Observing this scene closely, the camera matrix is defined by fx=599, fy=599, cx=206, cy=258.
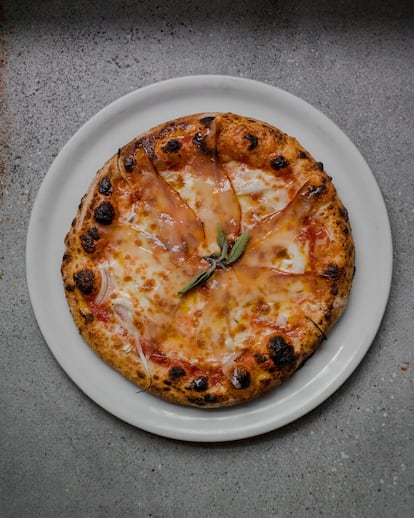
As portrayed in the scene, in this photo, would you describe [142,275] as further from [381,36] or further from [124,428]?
[381,36]

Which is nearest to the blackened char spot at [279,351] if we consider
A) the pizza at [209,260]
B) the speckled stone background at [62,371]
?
the pizza at [209,260]

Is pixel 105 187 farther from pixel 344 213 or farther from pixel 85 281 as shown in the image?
pixel 344 213

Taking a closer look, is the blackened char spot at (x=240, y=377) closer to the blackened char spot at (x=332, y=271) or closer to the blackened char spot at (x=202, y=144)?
the blackened char spot at (x=332, y=271)

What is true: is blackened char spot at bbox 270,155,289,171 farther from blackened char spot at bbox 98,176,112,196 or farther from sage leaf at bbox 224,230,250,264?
blackened char spot at bbox 98,176,112,196

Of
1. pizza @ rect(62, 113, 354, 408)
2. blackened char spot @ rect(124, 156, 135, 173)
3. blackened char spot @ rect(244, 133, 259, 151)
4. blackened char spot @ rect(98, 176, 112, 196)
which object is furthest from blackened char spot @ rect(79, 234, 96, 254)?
blackened char spot @ rect(244, 133, 259, 151)

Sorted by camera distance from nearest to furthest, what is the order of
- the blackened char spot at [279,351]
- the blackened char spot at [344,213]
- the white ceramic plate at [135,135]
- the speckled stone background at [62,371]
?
the blackened char spot at [279,351] < the blackened char spot at [344,213] < the white ceramic plate at [135,135] < the speckled stone background at [62,371]
